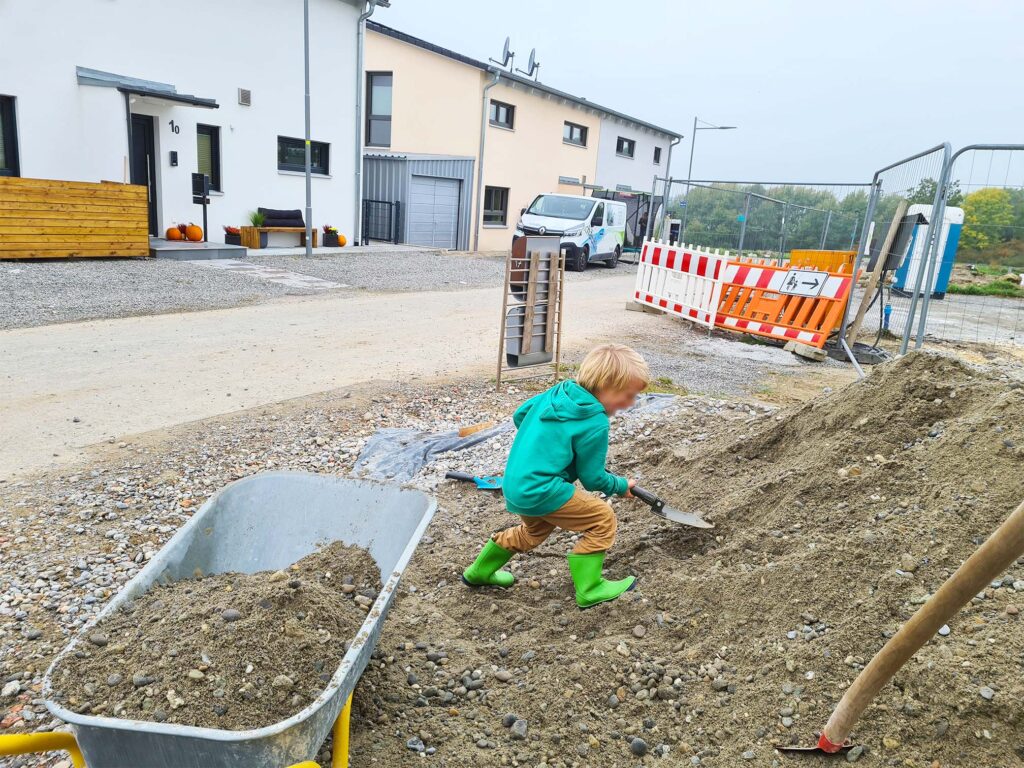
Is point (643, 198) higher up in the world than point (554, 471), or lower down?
higher up

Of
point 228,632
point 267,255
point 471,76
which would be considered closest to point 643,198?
point 471,76

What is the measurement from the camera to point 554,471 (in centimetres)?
309

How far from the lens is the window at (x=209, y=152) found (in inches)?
663

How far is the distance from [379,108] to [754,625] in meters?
24.5

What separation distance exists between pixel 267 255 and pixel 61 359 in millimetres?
9956

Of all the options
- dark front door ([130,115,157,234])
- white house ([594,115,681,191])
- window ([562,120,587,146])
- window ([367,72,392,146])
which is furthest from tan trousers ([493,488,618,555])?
white house ([594,115,681,191])

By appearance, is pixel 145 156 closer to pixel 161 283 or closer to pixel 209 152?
pixel 209 152

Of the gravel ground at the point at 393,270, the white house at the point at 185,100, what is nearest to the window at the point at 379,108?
the white house at the point at 185,100

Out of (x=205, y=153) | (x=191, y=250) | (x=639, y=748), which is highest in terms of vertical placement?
(x=205, y=153)

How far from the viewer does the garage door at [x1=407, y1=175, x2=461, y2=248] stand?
957 inches

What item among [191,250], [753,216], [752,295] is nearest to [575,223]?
[753,216]

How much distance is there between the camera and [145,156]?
15844mm

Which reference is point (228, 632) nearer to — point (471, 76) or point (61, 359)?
point (61, 359)

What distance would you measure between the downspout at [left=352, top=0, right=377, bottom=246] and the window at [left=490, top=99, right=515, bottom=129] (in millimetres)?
6625
